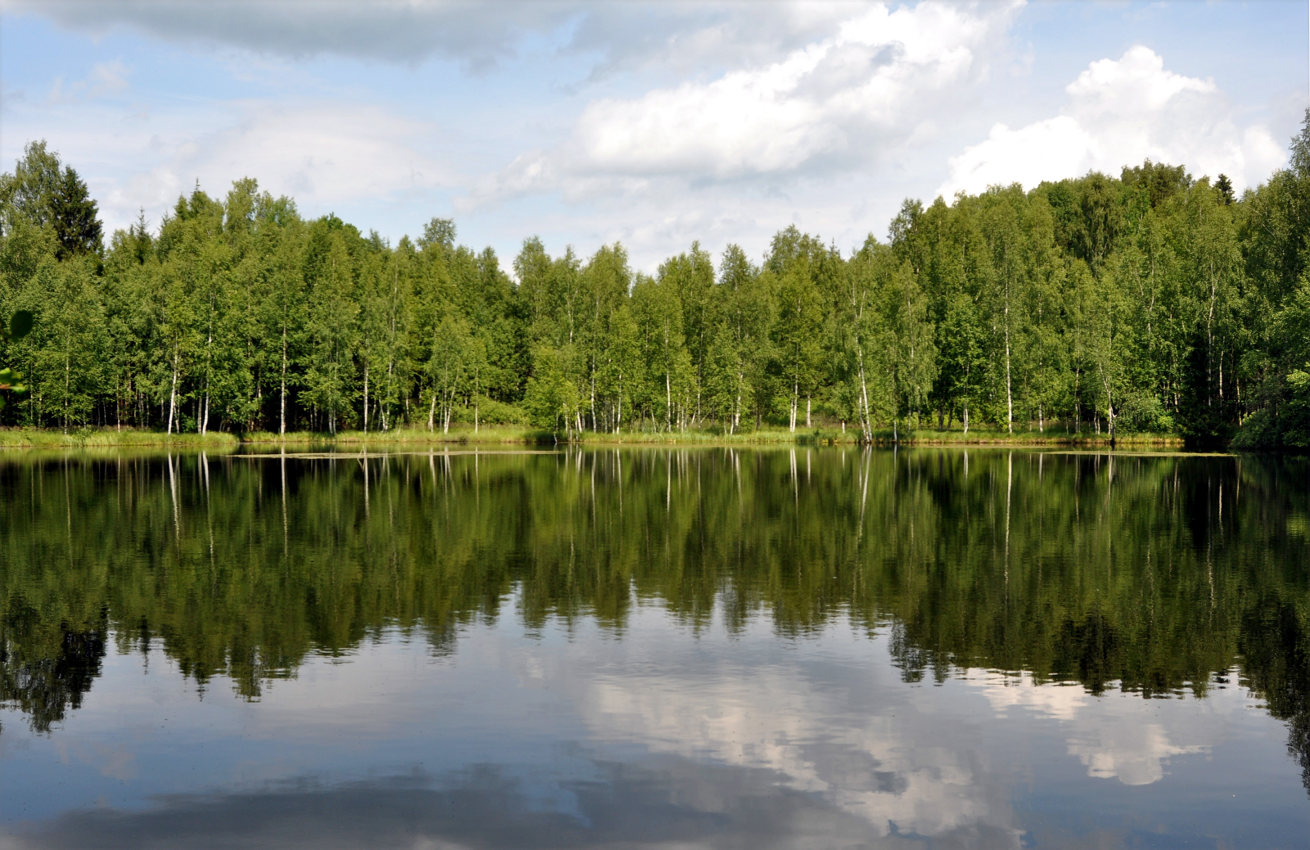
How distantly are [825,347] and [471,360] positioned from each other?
124 ft

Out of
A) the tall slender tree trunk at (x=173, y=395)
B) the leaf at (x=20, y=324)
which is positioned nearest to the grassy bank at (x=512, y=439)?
the tall slender tree trunk at (x=173, y=395)

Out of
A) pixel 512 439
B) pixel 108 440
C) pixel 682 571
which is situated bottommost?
pixel 682 571

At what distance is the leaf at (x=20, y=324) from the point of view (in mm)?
5141

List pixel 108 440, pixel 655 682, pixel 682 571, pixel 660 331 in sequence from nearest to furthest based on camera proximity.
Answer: pixel 655 682, pixel 682 571, pixel 108 440, pixel 660 331

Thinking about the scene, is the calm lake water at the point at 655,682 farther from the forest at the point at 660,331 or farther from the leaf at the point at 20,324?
the forest at the point at 660,331

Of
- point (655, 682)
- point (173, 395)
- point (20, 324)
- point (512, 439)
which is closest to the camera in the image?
point (20, 324)

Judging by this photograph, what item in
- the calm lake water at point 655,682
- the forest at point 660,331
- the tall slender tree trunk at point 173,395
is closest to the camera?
the calm lake water at point 655,682

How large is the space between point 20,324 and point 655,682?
13891 millimetres

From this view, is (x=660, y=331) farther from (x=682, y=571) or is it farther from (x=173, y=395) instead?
(x=682, y=571)

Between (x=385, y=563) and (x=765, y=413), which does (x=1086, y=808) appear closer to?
(x=385, y=563)

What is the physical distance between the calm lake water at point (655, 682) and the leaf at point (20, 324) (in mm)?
7852

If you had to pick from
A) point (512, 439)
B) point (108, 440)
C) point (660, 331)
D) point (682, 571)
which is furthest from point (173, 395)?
point (682, 571)

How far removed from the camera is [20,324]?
5238 millimetres

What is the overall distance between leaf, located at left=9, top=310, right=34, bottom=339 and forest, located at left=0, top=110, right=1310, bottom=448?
87.1 meters
